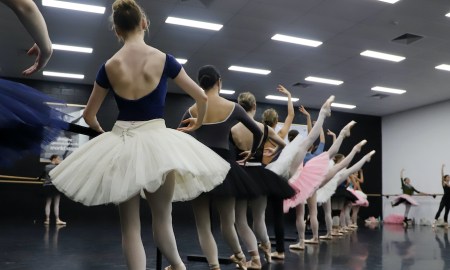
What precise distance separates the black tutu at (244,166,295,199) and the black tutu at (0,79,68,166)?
6.13 feet

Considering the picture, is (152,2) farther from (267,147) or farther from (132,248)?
(132,248)

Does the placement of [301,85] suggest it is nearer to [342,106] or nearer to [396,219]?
[342,106]

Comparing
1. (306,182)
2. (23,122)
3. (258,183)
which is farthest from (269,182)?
(23,122)

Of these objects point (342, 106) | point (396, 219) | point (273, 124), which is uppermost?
point (342, 106)

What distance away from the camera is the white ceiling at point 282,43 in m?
6.62

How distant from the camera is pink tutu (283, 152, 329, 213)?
452cm

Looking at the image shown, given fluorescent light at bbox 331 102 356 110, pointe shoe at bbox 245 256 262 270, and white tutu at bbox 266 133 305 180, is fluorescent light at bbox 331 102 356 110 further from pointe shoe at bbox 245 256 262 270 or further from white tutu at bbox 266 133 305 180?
pointe shoe at bbox 245 256 262 270

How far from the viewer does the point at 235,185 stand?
274 cm

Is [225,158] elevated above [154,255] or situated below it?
above

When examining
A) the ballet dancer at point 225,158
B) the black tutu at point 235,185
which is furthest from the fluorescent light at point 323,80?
the black tutu at point 235,185

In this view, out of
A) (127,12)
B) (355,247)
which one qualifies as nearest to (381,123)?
(355,247)

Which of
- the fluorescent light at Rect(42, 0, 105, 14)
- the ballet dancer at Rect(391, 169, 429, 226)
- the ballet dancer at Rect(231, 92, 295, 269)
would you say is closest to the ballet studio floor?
the ballet dancer at Rect(231, 92, 295, 269)

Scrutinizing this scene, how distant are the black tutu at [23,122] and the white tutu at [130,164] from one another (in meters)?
0.21

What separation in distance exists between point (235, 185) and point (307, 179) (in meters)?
2.10
